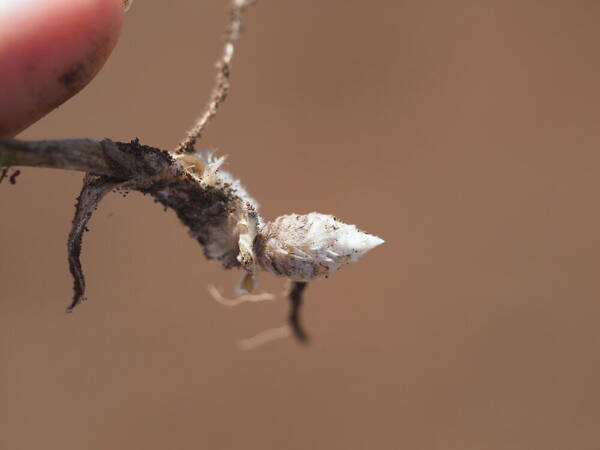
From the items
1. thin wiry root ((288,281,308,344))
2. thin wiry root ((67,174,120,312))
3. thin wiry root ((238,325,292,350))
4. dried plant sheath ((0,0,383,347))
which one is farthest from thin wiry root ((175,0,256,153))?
thin wiry root ((238,325,292,350))

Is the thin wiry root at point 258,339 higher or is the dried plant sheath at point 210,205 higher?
the thin wiry root at point 258,339

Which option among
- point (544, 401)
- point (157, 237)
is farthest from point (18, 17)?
point (544, 401)

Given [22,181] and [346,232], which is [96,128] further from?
[346,232]

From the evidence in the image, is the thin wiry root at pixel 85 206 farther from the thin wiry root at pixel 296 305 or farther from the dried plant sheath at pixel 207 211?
the thin wiry root at pixel 296 305

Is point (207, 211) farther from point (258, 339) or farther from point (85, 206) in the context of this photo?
point (258, 339)

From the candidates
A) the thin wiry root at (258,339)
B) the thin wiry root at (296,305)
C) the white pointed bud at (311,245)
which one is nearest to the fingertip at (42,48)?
the white pointed bud at (311,245)

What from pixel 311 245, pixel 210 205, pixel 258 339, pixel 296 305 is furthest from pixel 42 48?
pixel 258 339

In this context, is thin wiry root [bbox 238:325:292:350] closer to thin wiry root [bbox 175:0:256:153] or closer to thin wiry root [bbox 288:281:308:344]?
thin wiry root [bbox 288:281:308:344]
